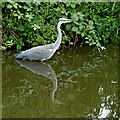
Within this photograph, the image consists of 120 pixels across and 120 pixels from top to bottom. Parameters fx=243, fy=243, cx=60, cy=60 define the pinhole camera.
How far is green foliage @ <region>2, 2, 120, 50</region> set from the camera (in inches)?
246

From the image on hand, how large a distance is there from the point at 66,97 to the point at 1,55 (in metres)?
2.68

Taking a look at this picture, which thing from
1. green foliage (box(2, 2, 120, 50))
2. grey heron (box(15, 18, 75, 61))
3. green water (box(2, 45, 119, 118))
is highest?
green foliage (box(2, 2, 120, 50))

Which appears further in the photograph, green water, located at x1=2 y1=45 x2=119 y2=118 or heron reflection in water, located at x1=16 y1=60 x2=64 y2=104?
heron reflection in water, located at x1=16 y1=60 x2=64 y2=104

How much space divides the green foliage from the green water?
48 cm

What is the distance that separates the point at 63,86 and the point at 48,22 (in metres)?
2.67

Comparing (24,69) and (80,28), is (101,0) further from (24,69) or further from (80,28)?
(24,69)

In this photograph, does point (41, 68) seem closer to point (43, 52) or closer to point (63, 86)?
point (43, 52)

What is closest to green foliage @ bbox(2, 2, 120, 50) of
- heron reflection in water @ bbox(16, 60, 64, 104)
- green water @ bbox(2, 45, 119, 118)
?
green water @ bbox(2, 45, 119, 118)

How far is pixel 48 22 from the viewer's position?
6684mm

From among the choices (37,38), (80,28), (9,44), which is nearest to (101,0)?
(80,28)

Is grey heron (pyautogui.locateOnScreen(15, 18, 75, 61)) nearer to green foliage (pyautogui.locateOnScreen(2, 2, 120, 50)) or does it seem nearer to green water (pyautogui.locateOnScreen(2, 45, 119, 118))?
green water (pyautogui.locateOnScreen(2, 45, 119, 118))

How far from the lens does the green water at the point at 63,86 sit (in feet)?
12.1

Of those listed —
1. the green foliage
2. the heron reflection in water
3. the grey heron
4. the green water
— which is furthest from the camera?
the green foliage

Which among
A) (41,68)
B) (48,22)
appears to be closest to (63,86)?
(41,68)
